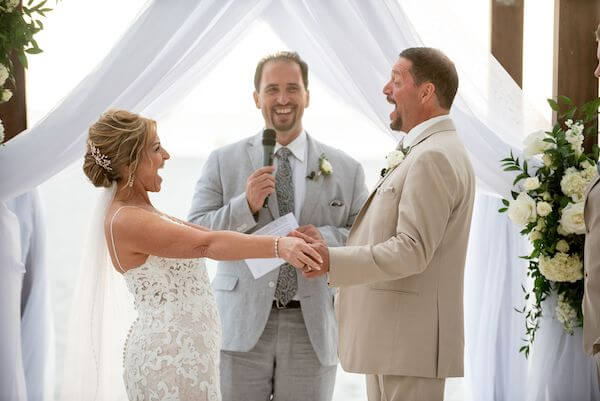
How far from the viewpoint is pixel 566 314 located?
3.56 metres

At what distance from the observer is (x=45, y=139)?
3480 mm

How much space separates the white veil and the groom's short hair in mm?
1164

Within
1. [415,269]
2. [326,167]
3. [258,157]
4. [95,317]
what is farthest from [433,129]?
[95,317]

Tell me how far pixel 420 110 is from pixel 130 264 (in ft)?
3.84

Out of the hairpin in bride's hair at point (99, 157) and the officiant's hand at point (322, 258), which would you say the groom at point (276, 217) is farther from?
the hairpin in bride's hair at point (99, 157)

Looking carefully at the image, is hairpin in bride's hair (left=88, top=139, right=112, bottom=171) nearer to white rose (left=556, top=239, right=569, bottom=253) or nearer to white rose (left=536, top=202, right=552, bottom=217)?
white rose (left=536, top=202, right=552, bottom=217)

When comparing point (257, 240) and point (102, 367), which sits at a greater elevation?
point (257, 240)

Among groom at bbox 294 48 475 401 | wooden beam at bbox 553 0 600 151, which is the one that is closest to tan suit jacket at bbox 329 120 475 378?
groom at bbox 294 48 475 401

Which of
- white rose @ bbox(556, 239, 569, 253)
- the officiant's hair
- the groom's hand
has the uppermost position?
the officiant's hair

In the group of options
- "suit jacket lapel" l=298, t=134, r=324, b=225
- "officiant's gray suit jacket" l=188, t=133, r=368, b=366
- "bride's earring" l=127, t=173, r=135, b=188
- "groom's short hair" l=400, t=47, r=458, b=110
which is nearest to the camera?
"bride's earring" l=127, t=173, r=135, b=188

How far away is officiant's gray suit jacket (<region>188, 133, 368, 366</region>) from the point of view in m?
3.24

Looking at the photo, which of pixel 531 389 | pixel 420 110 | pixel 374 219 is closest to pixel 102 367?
pixel 374 219

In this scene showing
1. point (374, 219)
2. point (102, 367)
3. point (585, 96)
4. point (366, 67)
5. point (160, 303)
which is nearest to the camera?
point (160, 303)

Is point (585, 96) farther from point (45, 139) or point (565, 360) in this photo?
point (45, 139)
